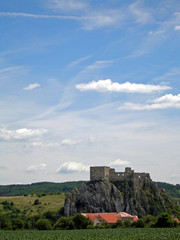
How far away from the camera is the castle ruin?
15338 cm

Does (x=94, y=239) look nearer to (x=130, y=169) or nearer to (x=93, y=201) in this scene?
(x=93, y=201)

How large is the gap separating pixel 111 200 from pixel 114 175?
13178 mm

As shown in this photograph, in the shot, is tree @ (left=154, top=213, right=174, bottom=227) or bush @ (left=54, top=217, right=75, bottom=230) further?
bush @ (left=54, top=217, right=75, bottom=230)

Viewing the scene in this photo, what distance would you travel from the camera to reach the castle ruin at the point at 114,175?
153m

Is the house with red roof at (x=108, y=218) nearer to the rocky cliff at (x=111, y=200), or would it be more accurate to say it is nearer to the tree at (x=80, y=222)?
the tree at (x=80, y=222)

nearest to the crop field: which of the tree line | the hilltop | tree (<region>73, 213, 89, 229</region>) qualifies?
the tree line

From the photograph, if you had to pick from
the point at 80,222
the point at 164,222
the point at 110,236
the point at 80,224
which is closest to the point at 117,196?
the point at 80,222

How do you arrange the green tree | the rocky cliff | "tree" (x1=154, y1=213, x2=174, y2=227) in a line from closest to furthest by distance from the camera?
"tree" (x1=154, y1=213, x2=174, y2=227) → the green tree → the rocky cliff

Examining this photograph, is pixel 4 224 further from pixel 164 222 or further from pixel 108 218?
pixel 164 222

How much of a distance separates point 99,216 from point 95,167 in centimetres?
2717

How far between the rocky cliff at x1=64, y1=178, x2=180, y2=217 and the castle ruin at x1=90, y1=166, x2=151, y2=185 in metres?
2.51

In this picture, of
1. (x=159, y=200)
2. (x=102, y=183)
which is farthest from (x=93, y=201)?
(x=159, y=200)

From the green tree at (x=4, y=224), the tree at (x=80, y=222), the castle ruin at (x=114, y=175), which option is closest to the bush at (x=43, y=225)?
the tree at (x=80, y=222)

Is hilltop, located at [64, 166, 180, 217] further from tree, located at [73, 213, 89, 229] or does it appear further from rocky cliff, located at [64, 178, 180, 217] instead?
tree, located at [73, 213, 89, 229]
